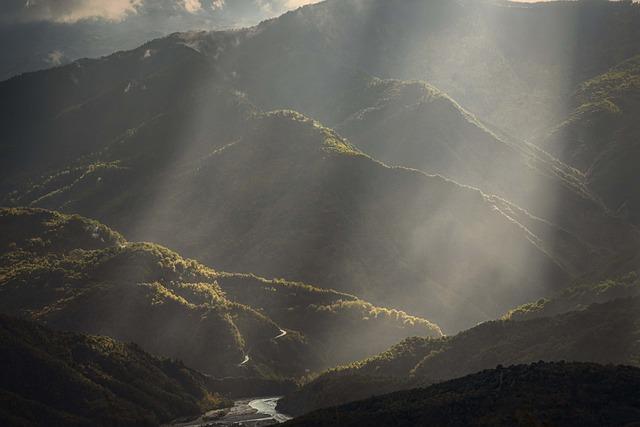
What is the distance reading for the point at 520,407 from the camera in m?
198

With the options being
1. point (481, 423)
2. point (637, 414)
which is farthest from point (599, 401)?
point (481, 423)

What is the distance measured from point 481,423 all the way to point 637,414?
29.3 m

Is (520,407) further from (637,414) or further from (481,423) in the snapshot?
(637,414)

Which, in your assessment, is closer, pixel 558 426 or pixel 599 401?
pixel 558 426

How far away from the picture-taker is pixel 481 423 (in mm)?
194625

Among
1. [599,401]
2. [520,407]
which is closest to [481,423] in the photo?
[520,407]

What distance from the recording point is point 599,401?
200 metres

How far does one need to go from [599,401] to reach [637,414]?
39.2ft

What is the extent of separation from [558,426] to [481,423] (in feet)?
50.9

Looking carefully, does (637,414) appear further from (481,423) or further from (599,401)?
(481,423)

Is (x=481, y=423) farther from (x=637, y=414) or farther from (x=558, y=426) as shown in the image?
(x=637, y=414)

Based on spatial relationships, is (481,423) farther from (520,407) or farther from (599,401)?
(599,401)

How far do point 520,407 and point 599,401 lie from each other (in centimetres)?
1635

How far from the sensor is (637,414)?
188375 millimetres
